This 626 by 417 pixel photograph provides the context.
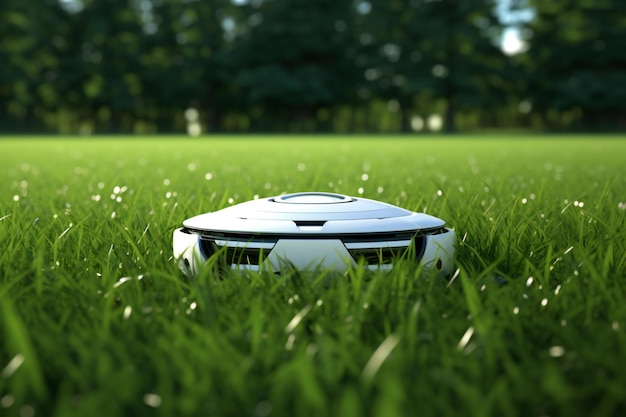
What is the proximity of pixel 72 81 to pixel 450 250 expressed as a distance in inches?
1953

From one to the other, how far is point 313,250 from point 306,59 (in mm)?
48423

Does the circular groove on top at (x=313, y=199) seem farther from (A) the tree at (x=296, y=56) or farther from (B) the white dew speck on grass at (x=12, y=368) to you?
(A) the tree at (x=296, y=56)

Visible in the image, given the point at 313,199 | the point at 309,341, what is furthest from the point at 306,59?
the point at 309,341

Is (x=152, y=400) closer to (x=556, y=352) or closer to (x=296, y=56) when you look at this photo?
(x=556, y=352)

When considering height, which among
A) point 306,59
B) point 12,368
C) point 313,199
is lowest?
point 12,368

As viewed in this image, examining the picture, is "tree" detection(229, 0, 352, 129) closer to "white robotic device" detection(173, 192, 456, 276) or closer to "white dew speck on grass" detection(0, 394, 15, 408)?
"white robotic device" detection(173, 192, 456, 276)

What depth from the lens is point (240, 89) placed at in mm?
50625

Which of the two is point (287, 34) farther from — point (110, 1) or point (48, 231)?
point (48, 231)

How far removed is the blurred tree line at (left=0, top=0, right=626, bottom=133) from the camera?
4719cm

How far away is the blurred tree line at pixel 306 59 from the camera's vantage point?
47188mm

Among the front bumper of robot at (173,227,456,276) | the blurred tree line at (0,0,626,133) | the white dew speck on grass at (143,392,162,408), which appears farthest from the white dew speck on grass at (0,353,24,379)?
the blurred tree line at (0,0,626,133)

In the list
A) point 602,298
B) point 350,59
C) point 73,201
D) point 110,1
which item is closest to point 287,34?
point 350,59

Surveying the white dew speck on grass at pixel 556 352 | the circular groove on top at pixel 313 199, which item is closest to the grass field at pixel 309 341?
the white dew speck on grass at pixel 556 352

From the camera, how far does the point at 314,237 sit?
2.46m
